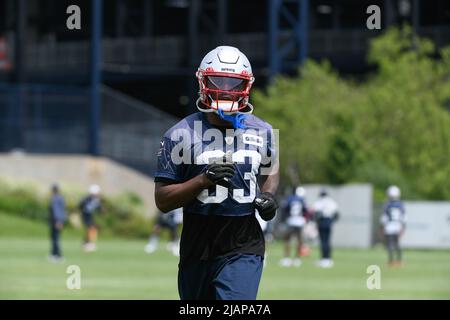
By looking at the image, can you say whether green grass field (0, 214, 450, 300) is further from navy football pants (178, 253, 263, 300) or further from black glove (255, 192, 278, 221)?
black glove (255, 192, 278, 221)

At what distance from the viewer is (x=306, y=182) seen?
53500mm

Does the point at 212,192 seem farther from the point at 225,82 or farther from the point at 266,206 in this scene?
the point at 225,82

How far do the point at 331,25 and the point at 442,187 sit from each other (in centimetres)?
2398

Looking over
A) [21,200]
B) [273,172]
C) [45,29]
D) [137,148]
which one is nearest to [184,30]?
[45,29]

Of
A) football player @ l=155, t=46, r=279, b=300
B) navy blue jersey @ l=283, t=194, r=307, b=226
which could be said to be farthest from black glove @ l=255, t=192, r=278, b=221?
navy blue jersey @ l=283, t=194, r=307, b=226

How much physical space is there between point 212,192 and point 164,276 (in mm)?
18317

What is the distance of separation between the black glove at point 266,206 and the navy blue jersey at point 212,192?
0.16 metres

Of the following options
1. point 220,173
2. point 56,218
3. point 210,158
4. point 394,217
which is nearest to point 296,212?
point 394,217

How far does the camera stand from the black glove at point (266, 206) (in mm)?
8969

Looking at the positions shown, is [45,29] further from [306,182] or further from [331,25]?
[306,182]

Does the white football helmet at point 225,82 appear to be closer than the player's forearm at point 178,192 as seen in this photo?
No

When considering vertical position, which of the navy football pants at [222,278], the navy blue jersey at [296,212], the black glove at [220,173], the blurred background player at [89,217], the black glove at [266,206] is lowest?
the blurred background player at [89,217]

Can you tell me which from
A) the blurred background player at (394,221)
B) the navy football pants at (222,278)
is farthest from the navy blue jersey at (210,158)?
the blurred background player at (394,221)

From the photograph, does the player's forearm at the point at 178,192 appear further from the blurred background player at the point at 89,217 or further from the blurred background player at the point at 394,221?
the blurred background player at the point at 89,217
